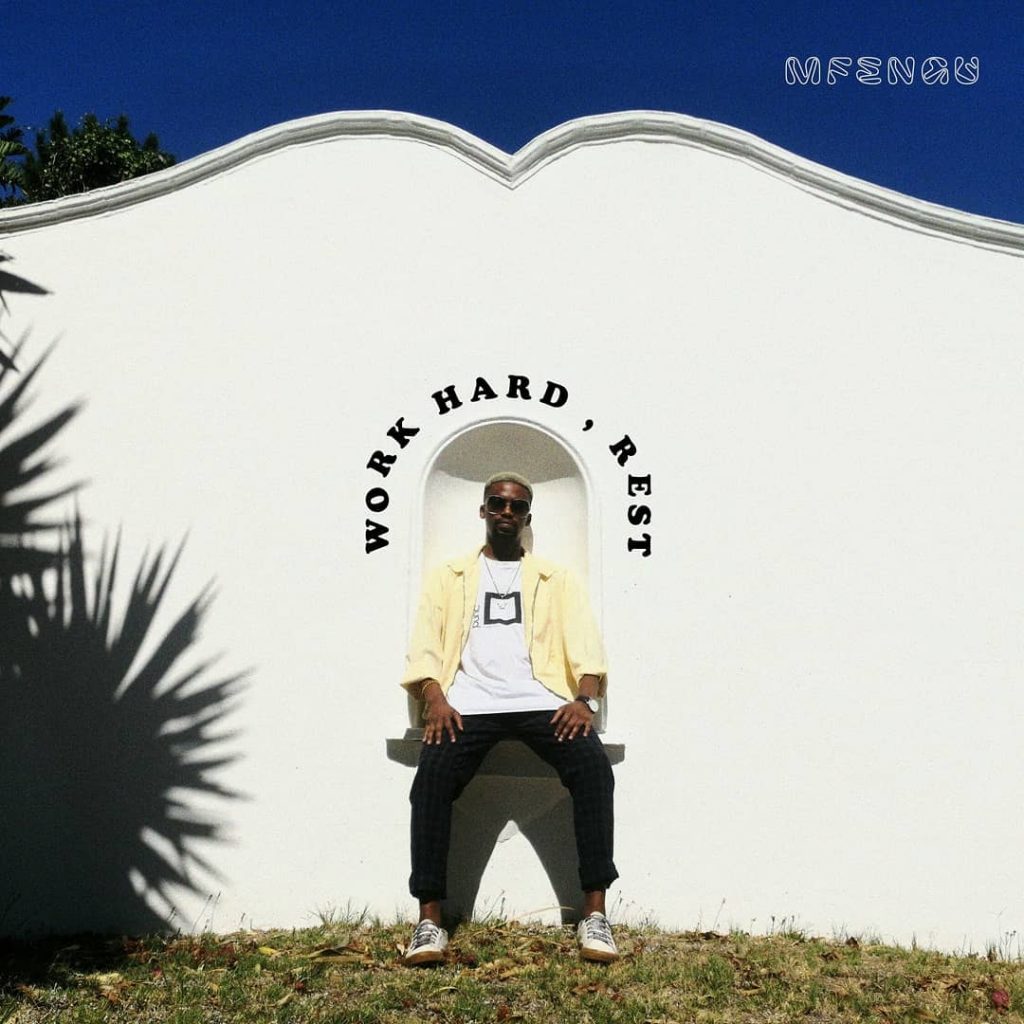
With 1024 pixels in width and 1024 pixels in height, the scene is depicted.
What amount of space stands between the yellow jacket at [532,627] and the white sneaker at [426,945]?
44.8 inches

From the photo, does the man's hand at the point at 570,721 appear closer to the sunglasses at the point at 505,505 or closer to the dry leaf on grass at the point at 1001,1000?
the sunglasses at the point at 505,505

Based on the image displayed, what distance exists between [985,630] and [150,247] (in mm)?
5117

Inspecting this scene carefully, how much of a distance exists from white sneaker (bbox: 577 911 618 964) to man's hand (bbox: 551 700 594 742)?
2.71 feet

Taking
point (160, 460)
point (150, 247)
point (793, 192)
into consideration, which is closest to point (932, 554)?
point (793, 192)

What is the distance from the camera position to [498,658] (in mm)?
5340

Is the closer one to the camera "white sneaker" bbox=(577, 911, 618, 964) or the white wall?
"white sneaker" bbox=(577, 911, 618, 964)

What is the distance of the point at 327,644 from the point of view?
18.4 ft

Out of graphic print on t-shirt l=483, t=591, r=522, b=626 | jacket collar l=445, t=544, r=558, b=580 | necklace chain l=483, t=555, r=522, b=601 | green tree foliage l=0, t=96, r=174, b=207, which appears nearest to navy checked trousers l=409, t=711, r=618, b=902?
graphic print on t-shirt l=483, t=591, r=522, b=626

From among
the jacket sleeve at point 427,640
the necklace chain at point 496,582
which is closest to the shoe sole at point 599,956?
the jacket sleeve at point 427,640

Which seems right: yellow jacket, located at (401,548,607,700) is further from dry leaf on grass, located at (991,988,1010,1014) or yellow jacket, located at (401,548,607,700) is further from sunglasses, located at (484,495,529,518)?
dry leaf on grass, located at (991,988,1010,1014)

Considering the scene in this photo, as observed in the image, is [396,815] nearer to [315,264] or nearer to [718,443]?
[718,443]

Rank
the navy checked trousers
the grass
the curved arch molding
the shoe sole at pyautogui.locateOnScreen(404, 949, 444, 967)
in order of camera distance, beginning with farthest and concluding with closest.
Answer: the curved arch molding < the navy checked trousers < the shoe sole at pyautogui.locateOnScreen(404, 949, 444, 967) < the grass

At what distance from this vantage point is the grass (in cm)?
411

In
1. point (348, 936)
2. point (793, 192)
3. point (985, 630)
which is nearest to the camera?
point (348, 936)
